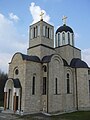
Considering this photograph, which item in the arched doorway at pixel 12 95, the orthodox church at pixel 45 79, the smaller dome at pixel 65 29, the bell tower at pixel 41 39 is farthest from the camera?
the smaller dome at pixel 65 29

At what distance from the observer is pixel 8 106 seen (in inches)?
797

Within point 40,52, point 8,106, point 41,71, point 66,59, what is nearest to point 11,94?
point 8,106

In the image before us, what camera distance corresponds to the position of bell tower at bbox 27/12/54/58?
21.5 m

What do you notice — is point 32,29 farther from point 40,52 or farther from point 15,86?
point 15,86

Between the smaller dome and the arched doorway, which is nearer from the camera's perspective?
the arched doorway

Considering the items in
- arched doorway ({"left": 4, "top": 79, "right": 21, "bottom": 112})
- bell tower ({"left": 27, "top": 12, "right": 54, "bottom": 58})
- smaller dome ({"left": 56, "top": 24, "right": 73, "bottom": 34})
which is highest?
smaller dome ({"left": 56, "top": 24, "right": 73, "bottom": 34})

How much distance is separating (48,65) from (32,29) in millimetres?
6699

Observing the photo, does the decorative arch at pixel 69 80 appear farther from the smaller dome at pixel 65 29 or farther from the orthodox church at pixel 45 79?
the smaller dome at pixel 65 29

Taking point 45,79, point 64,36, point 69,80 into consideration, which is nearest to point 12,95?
point 45,79

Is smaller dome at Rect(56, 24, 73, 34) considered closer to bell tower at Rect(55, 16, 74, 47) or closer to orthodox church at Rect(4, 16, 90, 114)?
bell tower at Rect(55, 16, 74, 47)

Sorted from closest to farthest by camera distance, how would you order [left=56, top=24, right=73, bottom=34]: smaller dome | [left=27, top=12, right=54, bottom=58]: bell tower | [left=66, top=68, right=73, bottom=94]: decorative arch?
[left=27, top=12, right=54, bottom=58]: bell tower, [left=66, top=68, right=73, bottom=94]: decorative arch, [left=56, top=24, right=73, bottom=34]: smaller dome

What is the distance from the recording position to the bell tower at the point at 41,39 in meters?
21.5

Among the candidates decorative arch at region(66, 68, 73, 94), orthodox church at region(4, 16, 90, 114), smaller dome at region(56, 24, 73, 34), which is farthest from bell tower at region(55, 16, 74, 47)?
decorative arch at region(66, 68, 73, 94)

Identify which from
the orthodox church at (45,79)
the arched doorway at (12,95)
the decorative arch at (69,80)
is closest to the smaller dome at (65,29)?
the orthodox church at (45,79)
